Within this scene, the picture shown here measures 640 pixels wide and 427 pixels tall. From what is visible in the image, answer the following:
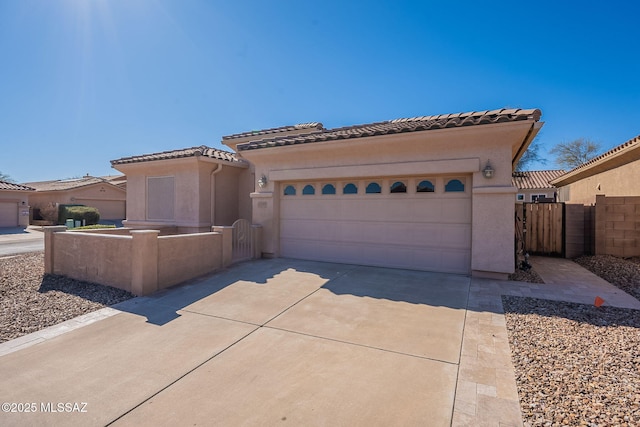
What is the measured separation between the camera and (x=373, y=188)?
354 inches

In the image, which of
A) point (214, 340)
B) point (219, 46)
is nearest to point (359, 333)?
point (214, 340)

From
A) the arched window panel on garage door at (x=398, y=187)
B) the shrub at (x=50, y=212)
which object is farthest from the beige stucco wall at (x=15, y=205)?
the arched window panel on garage door at (x=398, y=187)

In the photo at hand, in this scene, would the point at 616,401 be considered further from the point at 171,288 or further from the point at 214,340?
the point at 171,288

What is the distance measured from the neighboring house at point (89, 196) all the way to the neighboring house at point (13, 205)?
390 centimetres

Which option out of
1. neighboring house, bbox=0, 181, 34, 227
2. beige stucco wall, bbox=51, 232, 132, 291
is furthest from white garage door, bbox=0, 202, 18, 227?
beige stucco wall, bbox=51, 232, 132, 291

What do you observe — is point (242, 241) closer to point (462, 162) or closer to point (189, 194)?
point (189, 194)

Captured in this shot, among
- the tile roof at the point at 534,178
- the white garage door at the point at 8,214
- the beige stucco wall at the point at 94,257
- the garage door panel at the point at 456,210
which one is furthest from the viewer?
the tile roof at the point at 534,178

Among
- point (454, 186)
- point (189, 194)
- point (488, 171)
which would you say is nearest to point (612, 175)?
point (488, 171)

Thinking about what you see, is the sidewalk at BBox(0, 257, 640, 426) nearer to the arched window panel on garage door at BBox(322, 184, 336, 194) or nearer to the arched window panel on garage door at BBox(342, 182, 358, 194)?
the arched window panel on garage door at BBox(342, 182, 358, 194)

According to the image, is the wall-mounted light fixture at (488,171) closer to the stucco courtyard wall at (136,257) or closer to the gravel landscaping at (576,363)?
the gravel landscaping at (576,363)

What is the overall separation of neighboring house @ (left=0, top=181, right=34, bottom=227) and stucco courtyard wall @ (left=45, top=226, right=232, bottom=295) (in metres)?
23.7

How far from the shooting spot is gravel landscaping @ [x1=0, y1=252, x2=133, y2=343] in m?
5.02

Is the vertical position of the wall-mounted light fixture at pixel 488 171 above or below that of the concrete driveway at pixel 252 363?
above

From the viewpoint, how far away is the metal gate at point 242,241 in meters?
9.28
